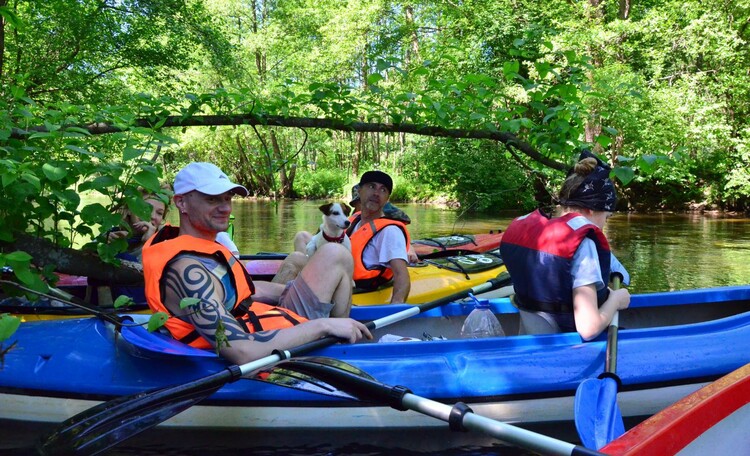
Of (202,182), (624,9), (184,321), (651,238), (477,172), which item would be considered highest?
(624,9)

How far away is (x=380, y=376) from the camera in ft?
9.72

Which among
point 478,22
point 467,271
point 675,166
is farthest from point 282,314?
point 478,22

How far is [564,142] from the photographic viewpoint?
4.59 meters

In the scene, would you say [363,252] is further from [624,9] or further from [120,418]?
[624,9]

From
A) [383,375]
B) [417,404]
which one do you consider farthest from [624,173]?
[417,404]

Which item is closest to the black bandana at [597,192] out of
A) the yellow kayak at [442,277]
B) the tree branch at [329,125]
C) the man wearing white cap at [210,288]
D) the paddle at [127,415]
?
the man wearing white cap at [210,288]

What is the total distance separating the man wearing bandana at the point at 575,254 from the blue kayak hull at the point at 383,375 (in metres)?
0.16

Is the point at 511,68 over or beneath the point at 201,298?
over

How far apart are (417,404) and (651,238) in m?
11.3

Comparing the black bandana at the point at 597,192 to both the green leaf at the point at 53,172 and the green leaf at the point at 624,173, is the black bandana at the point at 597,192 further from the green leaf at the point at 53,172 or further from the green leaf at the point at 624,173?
the green leaf at the point at 53,172

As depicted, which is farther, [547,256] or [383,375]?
[547,256]

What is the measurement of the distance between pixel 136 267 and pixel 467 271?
113 inches

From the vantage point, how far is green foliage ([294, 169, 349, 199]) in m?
26.8

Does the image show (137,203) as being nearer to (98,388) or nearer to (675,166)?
(98,388)
